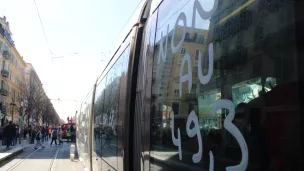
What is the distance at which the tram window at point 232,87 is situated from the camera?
1.51 m

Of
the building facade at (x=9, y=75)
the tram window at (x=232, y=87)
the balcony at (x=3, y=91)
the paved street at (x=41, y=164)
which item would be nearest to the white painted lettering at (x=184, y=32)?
the tram window at (x=232, y=87)

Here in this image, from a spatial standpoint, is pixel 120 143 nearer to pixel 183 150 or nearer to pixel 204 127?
pixel 183 150

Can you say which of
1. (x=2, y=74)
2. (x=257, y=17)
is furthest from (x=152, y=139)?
(x=2, y=74)

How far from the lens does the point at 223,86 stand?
6.55ft

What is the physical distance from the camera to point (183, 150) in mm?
2494

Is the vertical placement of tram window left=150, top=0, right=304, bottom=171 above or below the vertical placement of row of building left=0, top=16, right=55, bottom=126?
below

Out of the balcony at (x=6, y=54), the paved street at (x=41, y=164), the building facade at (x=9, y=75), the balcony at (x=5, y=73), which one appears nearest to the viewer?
the paved street at (x=41, y=164)

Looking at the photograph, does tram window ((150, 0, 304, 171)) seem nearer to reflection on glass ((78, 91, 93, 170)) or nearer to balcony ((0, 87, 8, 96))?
reflection on glass ((78, 91, 93, 170))

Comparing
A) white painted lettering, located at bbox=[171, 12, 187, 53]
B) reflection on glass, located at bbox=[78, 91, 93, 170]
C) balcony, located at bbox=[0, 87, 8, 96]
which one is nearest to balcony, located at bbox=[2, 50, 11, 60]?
balcony, located at bbox=[0, 87, 8, 96]

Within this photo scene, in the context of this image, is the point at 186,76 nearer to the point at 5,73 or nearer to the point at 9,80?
the point at 5,73

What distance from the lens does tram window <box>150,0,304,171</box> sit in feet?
4.96

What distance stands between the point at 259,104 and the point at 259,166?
27 cm

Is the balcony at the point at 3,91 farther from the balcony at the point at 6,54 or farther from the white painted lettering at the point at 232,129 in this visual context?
the white painted lettering at the point at 232,129

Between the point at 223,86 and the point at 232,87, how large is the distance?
0.09 m
